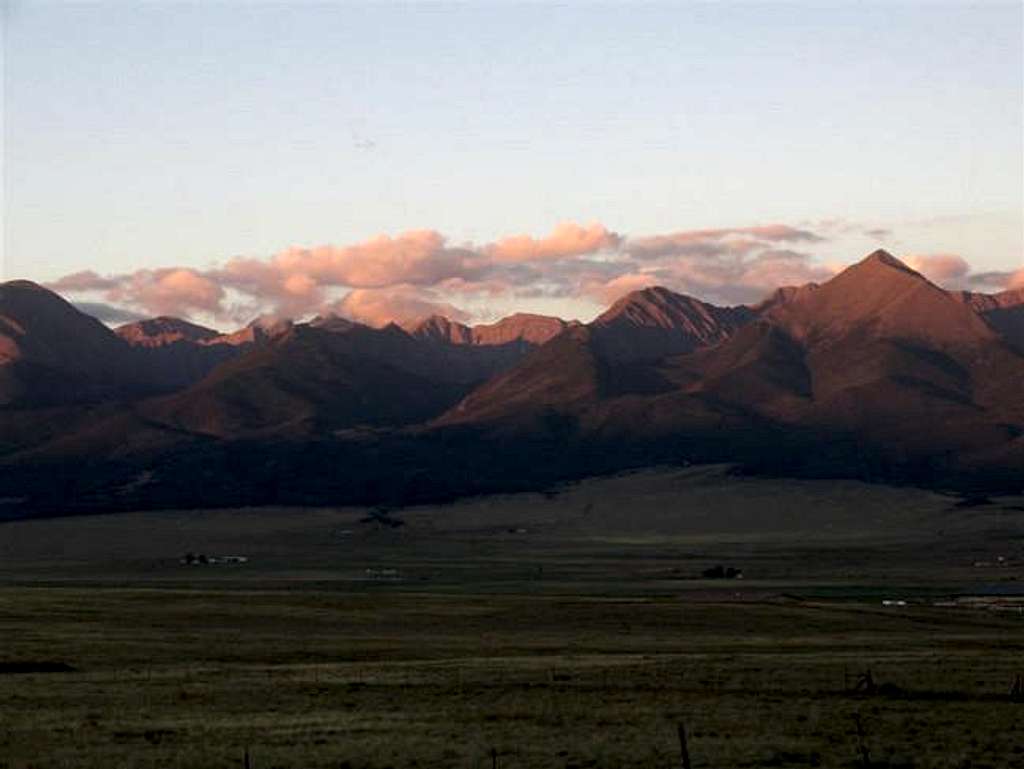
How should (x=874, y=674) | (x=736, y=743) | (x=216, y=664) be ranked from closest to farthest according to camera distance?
(x=736, y=743)
(x=874, y=674)
(x=216, y=664)

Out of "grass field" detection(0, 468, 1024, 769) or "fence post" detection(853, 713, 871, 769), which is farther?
"grass field" detection(0, 468, 1024, 769)

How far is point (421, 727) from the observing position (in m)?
58.8

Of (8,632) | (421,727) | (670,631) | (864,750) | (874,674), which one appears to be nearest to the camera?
(864,750)

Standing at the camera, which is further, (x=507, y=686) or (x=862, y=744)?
(x=507, y=686)

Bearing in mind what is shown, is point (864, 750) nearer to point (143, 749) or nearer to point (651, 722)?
point (651, 722)

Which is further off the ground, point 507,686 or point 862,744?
point 507,686

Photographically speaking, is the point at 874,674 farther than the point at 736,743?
Yes

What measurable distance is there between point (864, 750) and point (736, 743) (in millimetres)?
4502

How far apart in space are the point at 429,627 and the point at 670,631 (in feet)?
50.3

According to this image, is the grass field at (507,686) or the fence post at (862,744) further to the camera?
the grass field at (507,686)

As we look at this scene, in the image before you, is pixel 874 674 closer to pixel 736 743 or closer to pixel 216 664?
pixel 736 743

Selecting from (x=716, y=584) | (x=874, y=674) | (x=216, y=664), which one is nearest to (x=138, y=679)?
(x=216, y=664)

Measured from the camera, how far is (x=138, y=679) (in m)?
76.4

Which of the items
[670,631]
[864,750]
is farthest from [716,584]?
[864,750]
